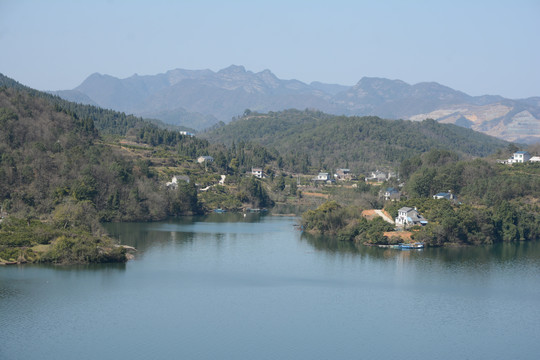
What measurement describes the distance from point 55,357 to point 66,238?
11.9m

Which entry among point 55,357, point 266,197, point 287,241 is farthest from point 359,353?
point 266,197

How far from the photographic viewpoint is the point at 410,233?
39.7m

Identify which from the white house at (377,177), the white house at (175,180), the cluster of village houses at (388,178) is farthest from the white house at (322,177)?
the white house at (175,180)

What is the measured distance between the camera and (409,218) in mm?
41062

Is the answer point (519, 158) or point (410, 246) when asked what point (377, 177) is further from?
point (410, 246)

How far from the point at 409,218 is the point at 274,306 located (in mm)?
18884

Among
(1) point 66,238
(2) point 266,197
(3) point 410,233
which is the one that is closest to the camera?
(1) point 66,238

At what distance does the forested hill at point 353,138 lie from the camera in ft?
316

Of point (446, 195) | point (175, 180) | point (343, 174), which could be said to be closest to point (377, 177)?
point (343, 174)

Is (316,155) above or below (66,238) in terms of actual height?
above

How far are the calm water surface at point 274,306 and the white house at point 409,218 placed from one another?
4675 millimetres

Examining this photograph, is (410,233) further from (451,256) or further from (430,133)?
(430,133)

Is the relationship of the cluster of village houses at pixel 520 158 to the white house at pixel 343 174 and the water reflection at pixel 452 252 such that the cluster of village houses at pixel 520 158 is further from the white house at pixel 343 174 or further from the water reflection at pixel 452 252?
the water reflection at pixel 452 252

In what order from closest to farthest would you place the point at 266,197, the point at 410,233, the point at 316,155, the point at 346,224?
the point at 410,233 → the point at 346,224 → the point at 266,197 → the point at 316,155
